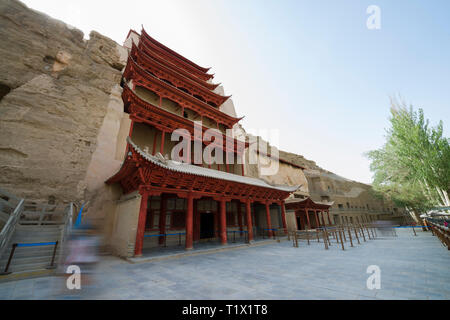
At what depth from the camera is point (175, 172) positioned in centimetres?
771

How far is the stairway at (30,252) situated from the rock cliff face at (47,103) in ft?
9.06

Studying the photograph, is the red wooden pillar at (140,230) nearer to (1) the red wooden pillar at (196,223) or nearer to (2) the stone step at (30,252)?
(2) the stone step at (30,252)

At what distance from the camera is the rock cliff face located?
8289mm

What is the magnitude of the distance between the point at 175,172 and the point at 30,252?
197 inches

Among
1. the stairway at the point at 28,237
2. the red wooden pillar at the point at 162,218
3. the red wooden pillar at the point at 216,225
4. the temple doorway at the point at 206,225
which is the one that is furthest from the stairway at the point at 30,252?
the red wooden pillar at the point at 216,225

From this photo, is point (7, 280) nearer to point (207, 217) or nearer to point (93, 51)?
point (207, 217)

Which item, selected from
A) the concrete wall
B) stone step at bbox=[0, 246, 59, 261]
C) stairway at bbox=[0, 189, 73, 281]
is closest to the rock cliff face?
stairway at bbox=[0, 189, 73, 281]

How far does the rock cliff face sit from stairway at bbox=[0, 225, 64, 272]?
2760mm

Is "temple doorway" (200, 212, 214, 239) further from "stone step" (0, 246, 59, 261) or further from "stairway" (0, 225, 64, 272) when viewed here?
"stone step" (0, 246, 59, 261)

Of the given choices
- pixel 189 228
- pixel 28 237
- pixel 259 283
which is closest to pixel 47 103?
pixel 28 237

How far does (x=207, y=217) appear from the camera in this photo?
12430 millimetres

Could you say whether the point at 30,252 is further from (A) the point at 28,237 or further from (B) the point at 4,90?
(B) the point at 4,90
